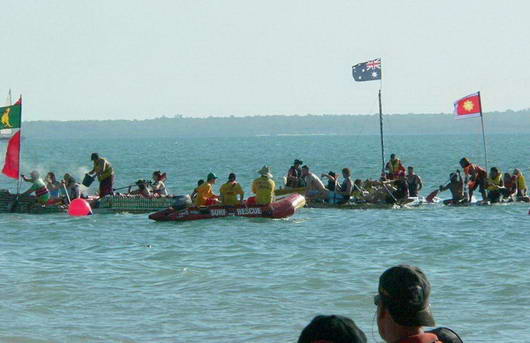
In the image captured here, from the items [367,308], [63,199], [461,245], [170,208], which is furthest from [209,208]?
[367,308]

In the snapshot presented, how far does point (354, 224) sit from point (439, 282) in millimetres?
8975

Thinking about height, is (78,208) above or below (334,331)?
above

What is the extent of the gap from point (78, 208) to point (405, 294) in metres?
22.6

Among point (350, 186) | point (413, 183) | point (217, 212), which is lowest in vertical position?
point (217, 212)

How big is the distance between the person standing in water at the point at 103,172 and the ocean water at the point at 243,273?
108cm

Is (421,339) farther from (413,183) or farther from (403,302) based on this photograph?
(413,183)

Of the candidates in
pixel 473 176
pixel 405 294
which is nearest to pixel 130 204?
pixel 473 176

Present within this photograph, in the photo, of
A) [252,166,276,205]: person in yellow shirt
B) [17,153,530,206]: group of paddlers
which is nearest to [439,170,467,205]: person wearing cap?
[17,153,530,206]: group of paddlers

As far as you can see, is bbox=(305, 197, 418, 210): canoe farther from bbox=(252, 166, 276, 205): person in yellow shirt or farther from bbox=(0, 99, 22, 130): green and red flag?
bbox=(0, 99, 22, 130): green and red flag

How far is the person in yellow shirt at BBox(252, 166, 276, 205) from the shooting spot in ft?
79.9

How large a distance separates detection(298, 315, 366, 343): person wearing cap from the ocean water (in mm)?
8044

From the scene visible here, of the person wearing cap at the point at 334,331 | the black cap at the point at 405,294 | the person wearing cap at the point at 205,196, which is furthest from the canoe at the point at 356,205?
the person wearing cap at the point at 334,331

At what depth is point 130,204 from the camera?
26.8 m

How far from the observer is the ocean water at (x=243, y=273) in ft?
41.4
